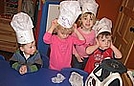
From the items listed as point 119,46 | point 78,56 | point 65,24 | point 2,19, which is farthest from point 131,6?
point 2,19

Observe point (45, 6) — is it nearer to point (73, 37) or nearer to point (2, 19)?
point (73, 37)

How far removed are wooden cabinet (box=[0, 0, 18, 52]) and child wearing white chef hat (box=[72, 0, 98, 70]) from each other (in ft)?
3.63

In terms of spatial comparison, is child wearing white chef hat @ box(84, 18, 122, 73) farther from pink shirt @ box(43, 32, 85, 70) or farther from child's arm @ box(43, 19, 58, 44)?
child's arm @ box(43, 19, 58, 44)

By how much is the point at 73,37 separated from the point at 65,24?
0.44 feet

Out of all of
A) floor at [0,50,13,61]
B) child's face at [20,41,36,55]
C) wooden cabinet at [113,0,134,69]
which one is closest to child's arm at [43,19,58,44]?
child's face at [20,41,36,55]

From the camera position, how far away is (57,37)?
1347mm

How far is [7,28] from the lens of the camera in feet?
7.77

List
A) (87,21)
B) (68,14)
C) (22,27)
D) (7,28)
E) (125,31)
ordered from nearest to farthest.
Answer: (22,27) < (68,14) < (87,21) < (125,31) < (7,28)

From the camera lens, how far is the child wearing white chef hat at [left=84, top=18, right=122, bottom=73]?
1324 mm

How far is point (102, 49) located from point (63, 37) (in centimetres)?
26

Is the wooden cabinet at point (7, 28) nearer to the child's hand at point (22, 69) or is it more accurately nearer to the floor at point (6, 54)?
the floor at point (6, 54)

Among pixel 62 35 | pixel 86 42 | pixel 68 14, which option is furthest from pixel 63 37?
pixel 86 42

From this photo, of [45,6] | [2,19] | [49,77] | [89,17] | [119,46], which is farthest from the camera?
[2,19]

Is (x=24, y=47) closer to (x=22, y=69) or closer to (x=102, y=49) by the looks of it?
(x=22, y=69)
